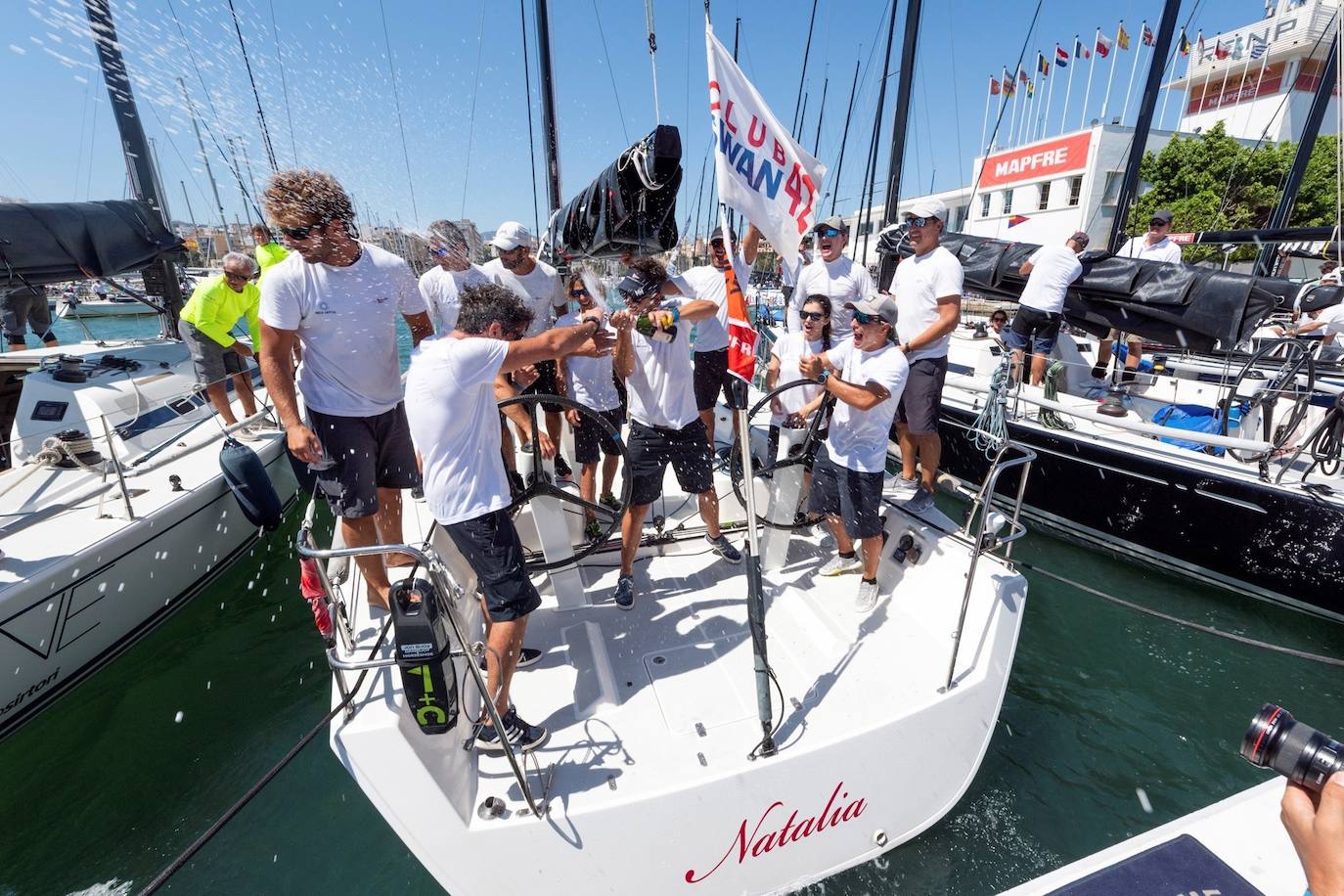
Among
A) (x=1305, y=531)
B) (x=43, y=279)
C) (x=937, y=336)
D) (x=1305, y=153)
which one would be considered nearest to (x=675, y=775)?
(x=937, y=336)

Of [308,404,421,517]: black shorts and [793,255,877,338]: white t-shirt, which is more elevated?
[793,255,877,338]: white t-shirt

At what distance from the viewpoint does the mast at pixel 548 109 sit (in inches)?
218

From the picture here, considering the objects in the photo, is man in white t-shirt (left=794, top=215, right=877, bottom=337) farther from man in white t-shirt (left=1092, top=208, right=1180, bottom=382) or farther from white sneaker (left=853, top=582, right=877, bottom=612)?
man in white t-shirt (left=1092, top=208, right=1180, bottom=382)

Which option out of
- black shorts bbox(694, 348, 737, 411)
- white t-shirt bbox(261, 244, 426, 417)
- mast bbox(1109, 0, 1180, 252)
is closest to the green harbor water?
white t-shirt bbox(261, 244, 426, 417)

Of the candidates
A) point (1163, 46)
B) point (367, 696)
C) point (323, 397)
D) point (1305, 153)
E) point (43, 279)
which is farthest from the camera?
point (1305, 153)

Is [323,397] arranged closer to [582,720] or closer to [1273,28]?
[582,720]

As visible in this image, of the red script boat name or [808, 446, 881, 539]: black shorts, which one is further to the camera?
[808, 446, 881, 539]: black shorts

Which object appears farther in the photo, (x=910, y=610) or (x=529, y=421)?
(x=529, y=421)

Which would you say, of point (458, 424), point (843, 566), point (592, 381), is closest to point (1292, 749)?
point (458, 424)

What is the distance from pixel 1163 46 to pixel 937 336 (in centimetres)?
715

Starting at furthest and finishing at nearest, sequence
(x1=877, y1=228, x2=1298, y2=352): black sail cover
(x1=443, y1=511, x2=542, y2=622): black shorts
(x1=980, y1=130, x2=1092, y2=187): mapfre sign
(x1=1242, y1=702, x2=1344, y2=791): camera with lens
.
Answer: (x1=980, y1=130, x2=1092, y2=187): mapfre sign, (x1=877, y1=228, x2=1298, y2=352): black sail cover, (x1=443, y1=511, x2=542, y2=622): black shorts, (x1=1242, y1=702, x2=1344, y2=791): camera with lens

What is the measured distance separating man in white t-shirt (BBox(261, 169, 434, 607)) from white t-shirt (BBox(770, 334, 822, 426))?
2274 millimetres

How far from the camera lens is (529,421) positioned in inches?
145

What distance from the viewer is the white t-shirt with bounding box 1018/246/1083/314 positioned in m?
5.44
